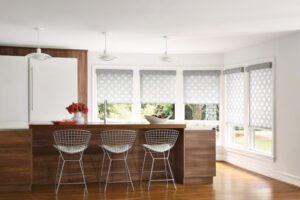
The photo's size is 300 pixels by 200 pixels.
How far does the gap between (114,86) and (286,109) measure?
3833mm

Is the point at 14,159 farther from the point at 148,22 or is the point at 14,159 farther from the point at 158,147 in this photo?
the point at 148,22

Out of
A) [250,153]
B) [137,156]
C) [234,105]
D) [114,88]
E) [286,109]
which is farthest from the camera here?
[114,88]

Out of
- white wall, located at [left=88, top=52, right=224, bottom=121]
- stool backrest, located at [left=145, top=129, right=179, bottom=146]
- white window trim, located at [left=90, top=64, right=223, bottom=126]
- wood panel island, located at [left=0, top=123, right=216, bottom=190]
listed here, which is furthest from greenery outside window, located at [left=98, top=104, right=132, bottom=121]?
stool backrest, located at [left=145, top=129, right=179, bottom=146]

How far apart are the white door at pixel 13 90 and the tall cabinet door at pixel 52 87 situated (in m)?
0.13

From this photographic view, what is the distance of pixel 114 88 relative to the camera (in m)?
8.36

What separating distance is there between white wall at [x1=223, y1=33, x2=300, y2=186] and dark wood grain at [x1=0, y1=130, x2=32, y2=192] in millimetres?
4207

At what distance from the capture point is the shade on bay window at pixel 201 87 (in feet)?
28.1

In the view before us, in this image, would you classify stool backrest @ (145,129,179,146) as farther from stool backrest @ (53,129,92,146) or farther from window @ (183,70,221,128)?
window @ (183,70,221,128)

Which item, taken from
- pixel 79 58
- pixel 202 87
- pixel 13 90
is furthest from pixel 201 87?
pixel 13 90

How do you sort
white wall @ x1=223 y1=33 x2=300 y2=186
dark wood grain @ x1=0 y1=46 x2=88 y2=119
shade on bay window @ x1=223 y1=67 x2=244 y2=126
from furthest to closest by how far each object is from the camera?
1. shade on bay window @ x1=223 y1=67 x2=244 y2=126
2. dark wood grain @ x1=0 y1=46 x2=88 y2=119
3. white wall @ x1=223 y1=33 x2=300 y2=186

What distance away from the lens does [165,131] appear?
19.2 ft

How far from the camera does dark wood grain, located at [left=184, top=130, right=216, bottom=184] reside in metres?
5.86

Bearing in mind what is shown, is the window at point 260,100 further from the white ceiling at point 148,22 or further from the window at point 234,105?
A: the white ceiling at point 148,22

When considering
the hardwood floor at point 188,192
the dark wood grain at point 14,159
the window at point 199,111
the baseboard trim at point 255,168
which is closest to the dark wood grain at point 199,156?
→ the hardwood floor at point 188,192
